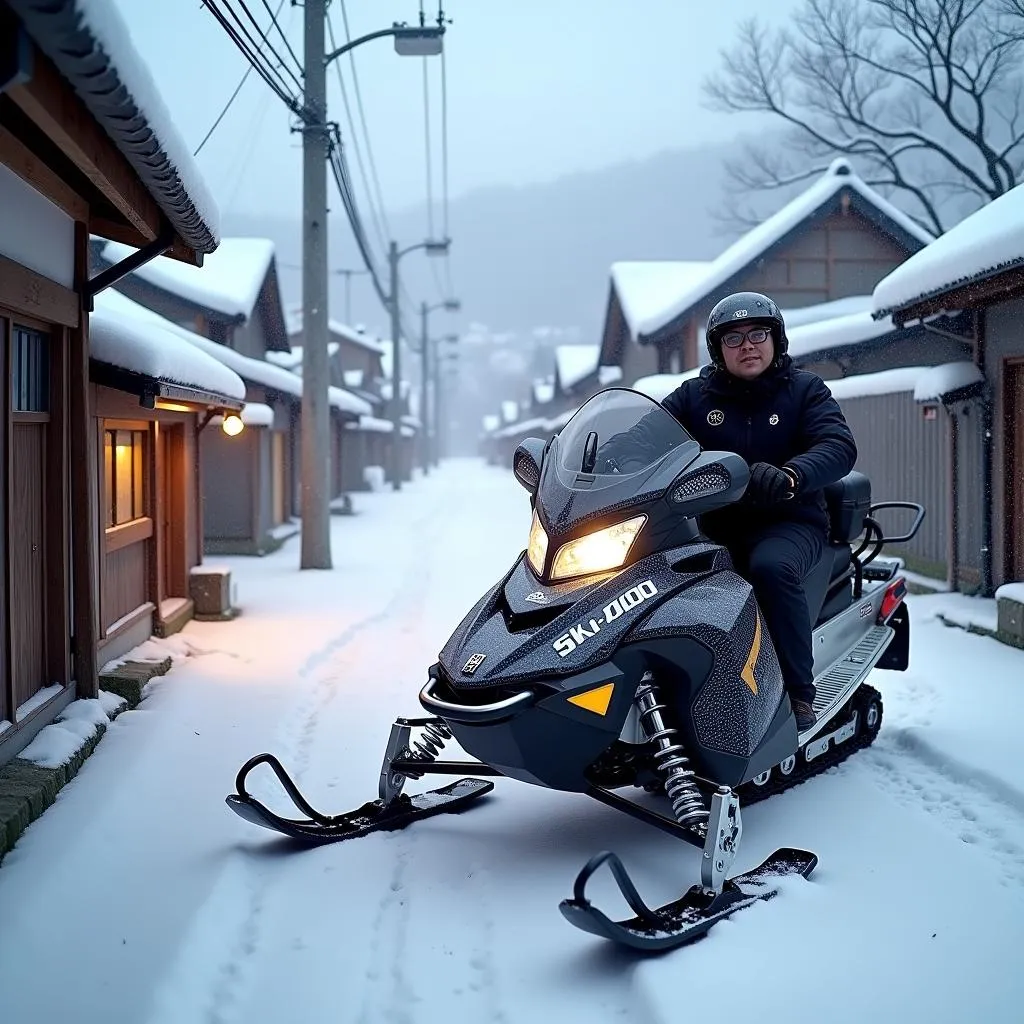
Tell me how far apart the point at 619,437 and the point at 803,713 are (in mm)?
1337

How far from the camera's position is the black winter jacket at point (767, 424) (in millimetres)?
4488

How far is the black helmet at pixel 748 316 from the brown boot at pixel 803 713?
1.48 metres

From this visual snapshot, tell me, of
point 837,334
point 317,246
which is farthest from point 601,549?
point 837,334

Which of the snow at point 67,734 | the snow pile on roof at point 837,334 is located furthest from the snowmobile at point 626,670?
the snow pile on roof at point 837,334

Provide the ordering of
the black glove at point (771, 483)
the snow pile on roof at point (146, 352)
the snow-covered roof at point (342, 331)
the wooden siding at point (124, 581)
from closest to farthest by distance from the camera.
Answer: the black glove at point (771, 483) → the snow pile on roof at point (146, 352) → the wooden siding at point (124, 581) → the snow-covered roof at point (342, 331)

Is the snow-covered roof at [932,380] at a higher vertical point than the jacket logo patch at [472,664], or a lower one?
higher

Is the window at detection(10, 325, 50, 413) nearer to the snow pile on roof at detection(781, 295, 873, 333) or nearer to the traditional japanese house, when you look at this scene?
the traditional japanese house

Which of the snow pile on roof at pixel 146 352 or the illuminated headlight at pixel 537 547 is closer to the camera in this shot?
the illuminated headlight at pixel 537 547

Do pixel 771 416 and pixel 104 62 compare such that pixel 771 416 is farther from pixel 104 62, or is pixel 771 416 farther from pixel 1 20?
pixel 1 20

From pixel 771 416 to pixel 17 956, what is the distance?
3497 mm

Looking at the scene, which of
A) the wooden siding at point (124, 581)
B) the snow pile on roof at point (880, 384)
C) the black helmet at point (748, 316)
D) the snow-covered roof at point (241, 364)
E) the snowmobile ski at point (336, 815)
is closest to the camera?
the snowmobile ski at point (336, 815)

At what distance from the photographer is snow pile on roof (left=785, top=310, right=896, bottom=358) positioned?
14.9m

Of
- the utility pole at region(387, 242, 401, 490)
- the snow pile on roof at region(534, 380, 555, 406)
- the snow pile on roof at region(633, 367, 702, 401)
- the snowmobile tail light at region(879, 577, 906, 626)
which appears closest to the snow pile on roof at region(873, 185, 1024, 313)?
the snowmobile tail light at region(879, 577, 906, 626)

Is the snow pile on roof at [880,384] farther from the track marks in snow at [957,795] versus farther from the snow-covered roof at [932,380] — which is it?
the track marks in snow at [957,795]
